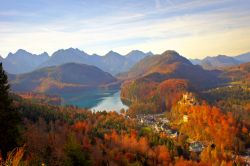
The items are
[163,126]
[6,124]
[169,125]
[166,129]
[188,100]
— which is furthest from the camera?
[188,100]

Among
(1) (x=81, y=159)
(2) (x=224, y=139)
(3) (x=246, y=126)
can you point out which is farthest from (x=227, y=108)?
(1) (x=81, y=159)

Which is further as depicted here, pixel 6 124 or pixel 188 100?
pixel 188 100

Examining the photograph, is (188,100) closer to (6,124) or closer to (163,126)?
(163,126)

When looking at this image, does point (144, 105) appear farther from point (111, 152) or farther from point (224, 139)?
point (111, 152)

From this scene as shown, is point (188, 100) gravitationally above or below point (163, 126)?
above

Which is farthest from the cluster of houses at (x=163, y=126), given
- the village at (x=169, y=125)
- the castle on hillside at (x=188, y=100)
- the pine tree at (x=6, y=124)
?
the pine tree at (x=6, y=124)

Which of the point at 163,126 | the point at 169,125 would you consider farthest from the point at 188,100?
the point at 163,126

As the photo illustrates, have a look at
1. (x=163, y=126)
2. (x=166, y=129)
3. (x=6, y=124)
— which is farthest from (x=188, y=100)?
(x=6, y=124)

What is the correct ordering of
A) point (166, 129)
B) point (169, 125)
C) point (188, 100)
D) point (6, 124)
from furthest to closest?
1. point (188, 100)
2. point (169, 125)
3. point (166, 129)
4. point (6, 124)

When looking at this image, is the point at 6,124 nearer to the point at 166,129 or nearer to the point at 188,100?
the point at 166,129

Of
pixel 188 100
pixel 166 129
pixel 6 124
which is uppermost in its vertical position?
pixel 6 124

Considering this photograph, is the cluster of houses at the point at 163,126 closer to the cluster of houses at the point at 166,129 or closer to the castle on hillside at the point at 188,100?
the cluster of houses at the point at 166,129
